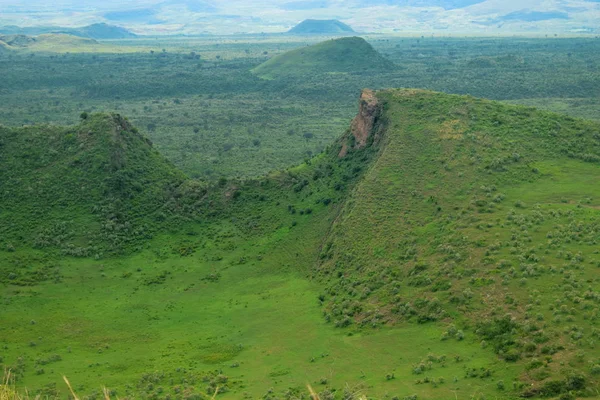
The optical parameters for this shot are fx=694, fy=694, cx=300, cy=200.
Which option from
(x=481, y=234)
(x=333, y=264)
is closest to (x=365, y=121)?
(x=333, y=264)

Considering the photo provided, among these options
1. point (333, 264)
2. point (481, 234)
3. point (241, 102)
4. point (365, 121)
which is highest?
point (365, 121)

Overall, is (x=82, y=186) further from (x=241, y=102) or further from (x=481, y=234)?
(x=241, y=102)

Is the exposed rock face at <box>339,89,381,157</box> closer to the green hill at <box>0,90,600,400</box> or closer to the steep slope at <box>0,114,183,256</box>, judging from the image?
the green hill at <box>0,90,600,400</box>

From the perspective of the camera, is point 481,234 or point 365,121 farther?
point 365,121

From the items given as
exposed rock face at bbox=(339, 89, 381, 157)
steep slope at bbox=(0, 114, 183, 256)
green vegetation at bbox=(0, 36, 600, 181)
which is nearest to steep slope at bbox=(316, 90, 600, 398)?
exposed rock face at bbox=(339, 89, 381, 157)

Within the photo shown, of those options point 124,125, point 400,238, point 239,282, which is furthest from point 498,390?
point 124,125

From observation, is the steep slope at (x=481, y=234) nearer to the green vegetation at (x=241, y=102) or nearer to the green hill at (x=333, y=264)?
the green hill at (x=333, y=264)
